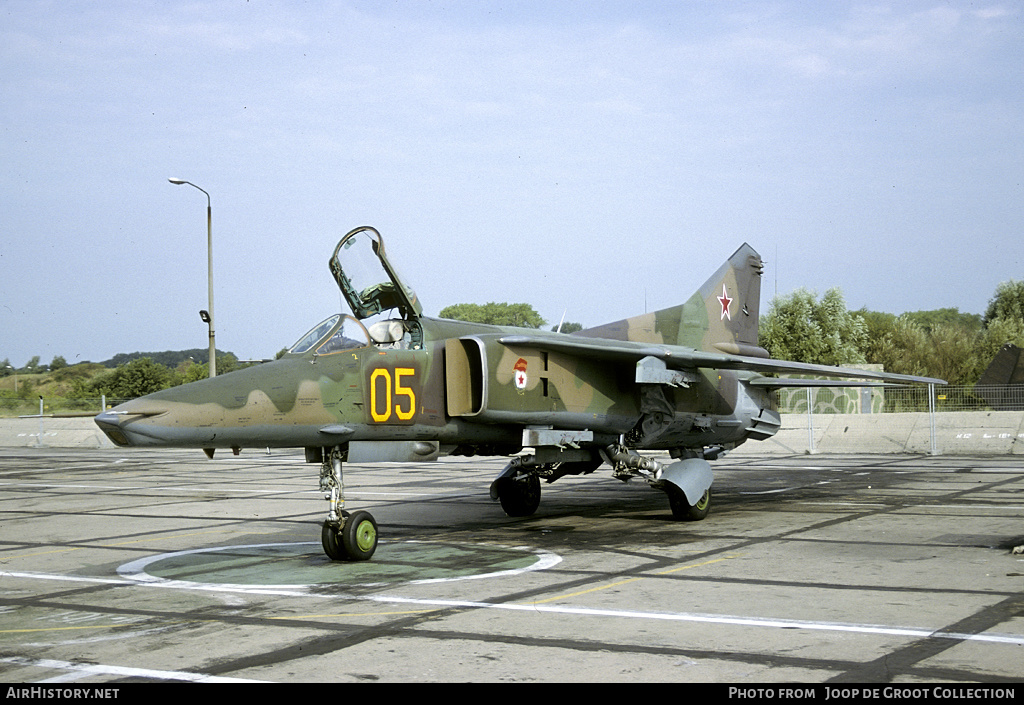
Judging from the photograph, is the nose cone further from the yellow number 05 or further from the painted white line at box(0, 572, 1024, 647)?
the yellow number 05

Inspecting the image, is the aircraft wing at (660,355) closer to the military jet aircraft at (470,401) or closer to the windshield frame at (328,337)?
the military jet aircraft at (470,401)

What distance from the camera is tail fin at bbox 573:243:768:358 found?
15.7 meters

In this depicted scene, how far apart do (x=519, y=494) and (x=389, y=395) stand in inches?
172

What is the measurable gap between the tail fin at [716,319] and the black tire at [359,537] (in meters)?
5.78

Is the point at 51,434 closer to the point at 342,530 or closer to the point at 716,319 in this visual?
the point at 716,319

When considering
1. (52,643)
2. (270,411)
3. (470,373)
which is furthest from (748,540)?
(52,643)

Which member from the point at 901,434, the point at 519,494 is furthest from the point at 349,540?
the point at 901,434

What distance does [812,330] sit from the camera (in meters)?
58.3

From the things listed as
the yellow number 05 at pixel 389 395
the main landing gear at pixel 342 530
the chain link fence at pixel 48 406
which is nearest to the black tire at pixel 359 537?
the main landing gear at pixel 342 530

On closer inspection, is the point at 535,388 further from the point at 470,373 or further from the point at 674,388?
the point at 674,388

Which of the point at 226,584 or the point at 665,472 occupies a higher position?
the point at 665,472

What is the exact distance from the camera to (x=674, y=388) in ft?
46.3

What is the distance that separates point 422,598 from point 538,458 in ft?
15.8

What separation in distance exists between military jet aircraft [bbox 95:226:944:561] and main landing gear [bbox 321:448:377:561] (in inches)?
0.7
